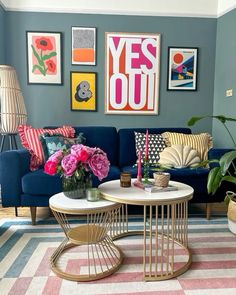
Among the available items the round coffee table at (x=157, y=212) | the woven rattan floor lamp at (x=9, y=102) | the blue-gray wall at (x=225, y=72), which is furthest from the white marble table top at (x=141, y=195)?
the blue-gray wall at (x=225, y=72)

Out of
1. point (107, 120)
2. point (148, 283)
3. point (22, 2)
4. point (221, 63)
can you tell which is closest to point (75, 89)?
point (107, 120)

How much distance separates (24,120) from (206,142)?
2.01 metres

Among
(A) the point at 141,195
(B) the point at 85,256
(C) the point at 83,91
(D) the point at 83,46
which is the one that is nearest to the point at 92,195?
(A) the point at 141,195

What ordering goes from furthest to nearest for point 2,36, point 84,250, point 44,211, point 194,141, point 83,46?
point 83,46 → point 2,36 → point 194,141 → point 44,211 → point 84,250

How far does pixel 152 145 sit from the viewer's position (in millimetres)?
2746

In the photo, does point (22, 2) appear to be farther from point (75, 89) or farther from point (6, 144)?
point (6, 144)

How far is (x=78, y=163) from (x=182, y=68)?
240cm

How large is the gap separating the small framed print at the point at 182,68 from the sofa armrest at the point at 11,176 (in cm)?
213

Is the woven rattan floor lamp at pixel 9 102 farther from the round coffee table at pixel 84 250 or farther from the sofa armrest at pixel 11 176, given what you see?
the round coffee table at pixel 84 250

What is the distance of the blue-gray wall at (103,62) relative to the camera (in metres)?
3.27

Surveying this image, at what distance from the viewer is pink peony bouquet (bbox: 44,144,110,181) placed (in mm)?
1515

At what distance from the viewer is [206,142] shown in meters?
2.74

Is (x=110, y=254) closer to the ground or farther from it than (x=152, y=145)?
closer to the ground

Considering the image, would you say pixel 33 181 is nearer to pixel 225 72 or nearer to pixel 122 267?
pixel 122 267
